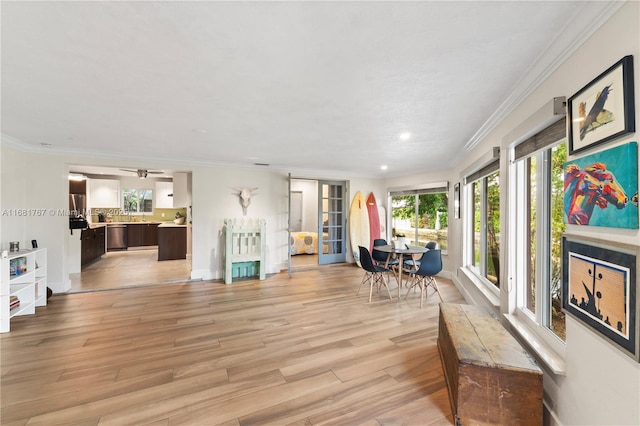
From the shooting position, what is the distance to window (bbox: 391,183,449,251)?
19.5ft

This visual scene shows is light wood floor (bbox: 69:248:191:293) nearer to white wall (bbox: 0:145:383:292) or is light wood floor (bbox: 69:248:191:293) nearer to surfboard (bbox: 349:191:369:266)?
white wall (bbox: 0:145:383:292)

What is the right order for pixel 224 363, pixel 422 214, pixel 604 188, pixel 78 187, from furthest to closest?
pixel 78 187 < pixel 422 214 < pixel 224 363 < pixel 604 188

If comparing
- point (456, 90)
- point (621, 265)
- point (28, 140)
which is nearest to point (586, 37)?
point (456, 90)

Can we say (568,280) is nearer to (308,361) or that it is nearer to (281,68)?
(308,361)

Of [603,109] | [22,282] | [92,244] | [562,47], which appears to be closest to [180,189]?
[92,244]

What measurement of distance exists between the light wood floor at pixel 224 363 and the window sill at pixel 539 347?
73 cm

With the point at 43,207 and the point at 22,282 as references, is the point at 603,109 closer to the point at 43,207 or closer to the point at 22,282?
the point at 22,282

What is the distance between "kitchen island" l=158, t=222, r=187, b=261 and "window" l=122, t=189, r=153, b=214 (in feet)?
8.77

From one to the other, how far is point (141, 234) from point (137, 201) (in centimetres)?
124

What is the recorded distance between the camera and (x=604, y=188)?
4.04 feet

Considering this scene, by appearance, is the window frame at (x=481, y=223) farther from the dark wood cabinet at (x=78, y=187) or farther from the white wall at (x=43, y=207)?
the dark wood cabinet at (x=78, y=187)

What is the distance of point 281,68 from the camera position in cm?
181

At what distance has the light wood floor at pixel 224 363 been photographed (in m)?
1.80

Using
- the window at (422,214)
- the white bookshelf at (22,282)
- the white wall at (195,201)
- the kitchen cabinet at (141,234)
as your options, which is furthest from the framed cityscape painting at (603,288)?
the kitchen cabinet at (141,234)
